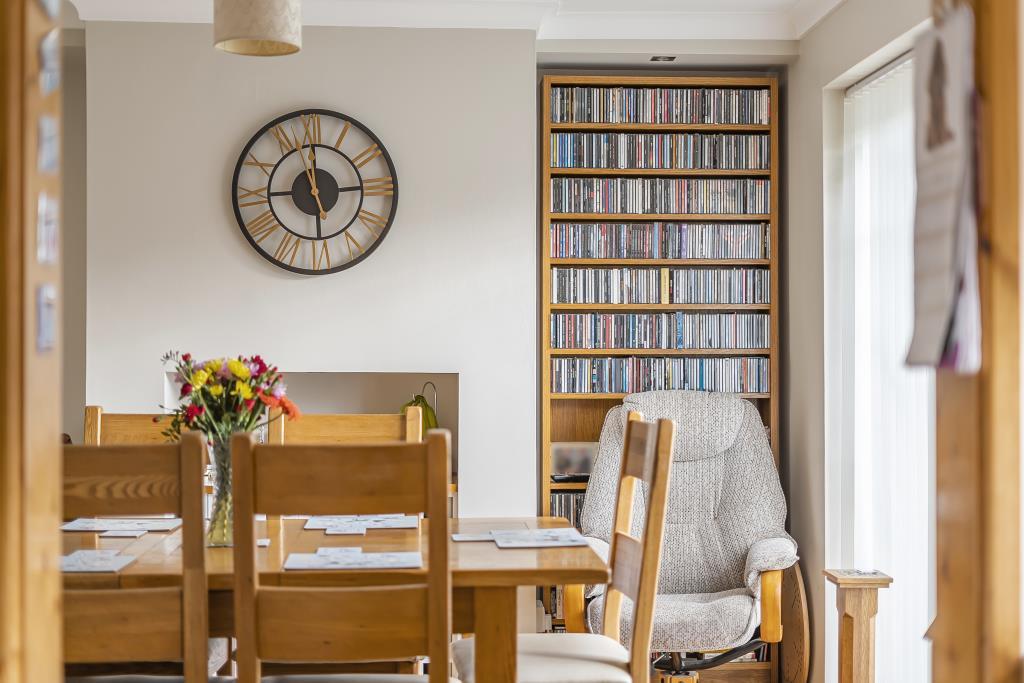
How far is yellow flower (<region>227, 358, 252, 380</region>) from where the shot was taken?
2459mm

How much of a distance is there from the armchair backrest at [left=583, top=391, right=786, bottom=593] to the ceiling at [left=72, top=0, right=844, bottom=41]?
155cm

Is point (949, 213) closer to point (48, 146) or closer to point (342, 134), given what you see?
point (48, 146)

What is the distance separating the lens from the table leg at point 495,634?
2127 millimetres


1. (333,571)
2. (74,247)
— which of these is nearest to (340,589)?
(333,571)

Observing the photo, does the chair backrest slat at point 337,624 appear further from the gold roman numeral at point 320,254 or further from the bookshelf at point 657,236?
the bookshelf at point 657,236

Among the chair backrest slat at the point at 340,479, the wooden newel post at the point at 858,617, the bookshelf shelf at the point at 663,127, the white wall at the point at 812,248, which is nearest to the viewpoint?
the chair backrest slat at the point at 340,479

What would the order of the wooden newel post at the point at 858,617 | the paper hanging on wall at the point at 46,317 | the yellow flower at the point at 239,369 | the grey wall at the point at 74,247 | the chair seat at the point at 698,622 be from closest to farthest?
1. the paper hanging on wall at the point at 46,317
2. the yellow flower at the point at 239,369
3. the wooden newel post at the point at 858,617
4. the chair seat at the point at 698,622
5. the grey wall at the point at 74,247

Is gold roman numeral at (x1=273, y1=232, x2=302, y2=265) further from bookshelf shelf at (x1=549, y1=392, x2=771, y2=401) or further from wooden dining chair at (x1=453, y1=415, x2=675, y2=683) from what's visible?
wooden dining chair at (x1=453, y1=415, x2=675, y2=683)

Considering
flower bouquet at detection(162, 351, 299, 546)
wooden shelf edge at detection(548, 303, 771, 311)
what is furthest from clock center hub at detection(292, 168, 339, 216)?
flower bouquet at detection(162, 351, 299, 546)

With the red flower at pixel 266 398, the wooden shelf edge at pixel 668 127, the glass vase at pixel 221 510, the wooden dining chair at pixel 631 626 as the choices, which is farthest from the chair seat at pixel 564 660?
the wooden shelf edge at pixel 668 127

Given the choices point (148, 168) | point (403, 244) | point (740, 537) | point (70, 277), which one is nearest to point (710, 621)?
point (740, 537)

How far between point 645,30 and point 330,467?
3005 millimetres

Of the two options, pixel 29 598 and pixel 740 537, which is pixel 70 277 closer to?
pixel 740 537

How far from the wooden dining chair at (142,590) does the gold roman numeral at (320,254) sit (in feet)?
7.47
